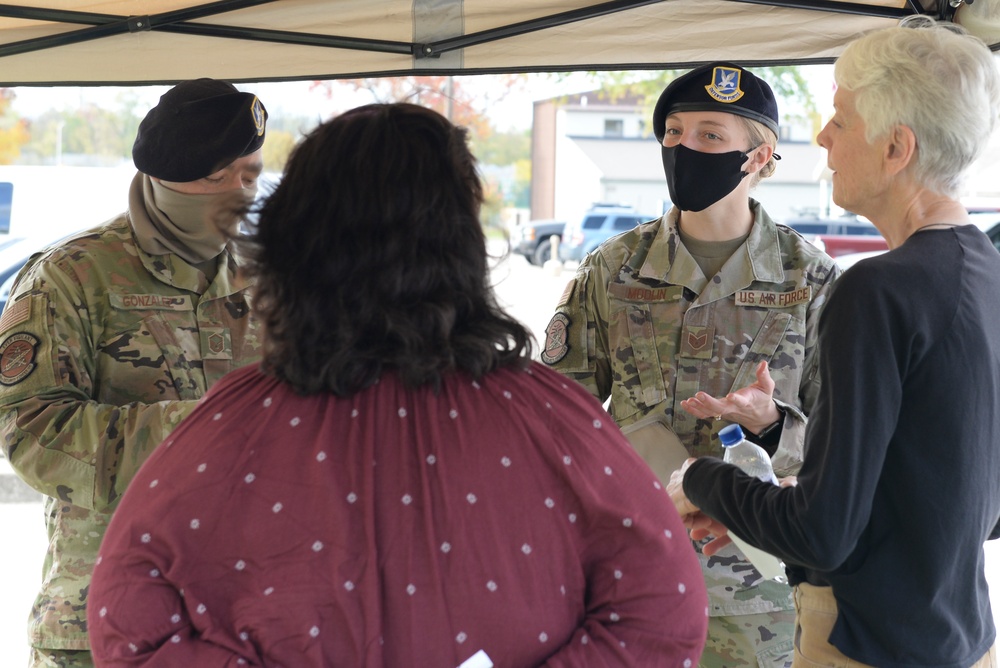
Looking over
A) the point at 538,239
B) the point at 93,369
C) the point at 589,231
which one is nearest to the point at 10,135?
the point at 538,239

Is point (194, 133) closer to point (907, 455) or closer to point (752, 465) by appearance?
point (752, 465)

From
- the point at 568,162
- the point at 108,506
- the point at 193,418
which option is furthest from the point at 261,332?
the point at 568,162

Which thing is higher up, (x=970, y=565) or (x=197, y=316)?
(x=197, y=316)

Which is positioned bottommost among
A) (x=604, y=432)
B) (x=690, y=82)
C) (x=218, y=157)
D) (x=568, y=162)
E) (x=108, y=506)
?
(x=568, y=162)

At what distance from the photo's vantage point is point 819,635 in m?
1.68

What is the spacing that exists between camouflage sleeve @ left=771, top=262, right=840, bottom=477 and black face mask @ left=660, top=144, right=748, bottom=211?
36 cm

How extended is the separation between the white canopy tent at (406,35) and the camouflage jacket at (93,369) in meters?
0.93

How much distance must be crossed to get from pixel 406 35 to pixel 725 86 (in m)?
1.07

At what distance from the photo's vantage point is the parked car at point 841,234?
15711mm

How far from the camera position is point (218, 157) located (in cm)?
217

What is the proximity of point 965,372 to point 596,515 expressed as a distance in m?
0.66

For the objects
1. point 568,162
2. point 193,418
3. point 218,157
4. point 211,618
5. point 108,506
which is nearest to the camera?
point 211,618

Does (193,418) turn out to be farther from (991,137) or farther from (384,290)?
(991,137)

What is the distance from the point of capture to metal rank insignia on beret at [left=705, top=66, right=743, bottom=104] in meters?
2.54
